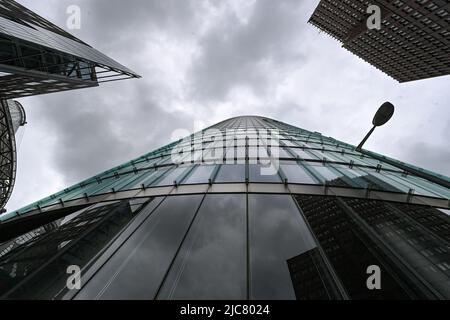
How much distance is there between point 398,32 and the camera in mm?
78688

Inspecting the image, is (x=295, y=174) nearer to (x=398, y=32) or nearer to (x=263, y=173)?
(x=263, y=173)

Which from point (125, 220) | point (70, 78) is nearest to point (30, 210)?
point (125, 220)

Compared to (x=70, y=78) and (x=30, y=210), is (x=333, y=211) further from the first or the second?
(x=70, y=78)

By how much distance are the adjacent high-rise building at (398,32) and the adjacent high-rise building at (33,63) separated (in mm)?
78025

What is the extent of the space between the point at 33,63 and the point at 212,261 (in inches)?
992

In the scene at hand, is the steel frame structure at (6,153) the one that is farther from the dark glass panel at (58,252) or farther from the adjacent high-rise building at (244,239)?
the dark glass panel at (58,252)

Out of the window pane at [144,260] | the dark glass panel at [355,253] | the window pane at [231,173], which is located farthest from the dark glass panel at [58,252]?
the dark glass panel at [355,253]

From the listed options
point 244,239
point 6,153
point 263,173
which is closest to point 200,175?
point 263,173

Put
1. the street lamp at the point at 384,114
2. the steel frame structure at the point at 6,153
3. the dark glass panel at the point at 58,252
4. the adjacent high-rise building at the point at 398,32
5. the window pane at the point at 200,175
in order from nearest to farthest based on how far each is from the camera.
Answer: the dark glass panel at the point at 58,252
the street lamp at the point at 384,114
the window pane at the point at 200,175
the steel frame structure at the point at 6,153
the adjacent high-rise building at the point at 398,32

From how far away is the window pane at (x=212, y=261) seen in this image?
191 inches

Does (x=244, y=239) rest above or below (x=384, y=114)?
below

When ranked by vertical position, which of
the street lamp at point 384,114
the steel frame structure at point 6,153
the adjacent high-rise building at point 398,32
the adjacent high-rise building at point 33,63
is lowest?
the steel frame structure at point 6,153

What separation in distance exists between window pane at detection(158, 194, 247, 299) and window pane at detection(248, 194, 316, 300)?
287mm
